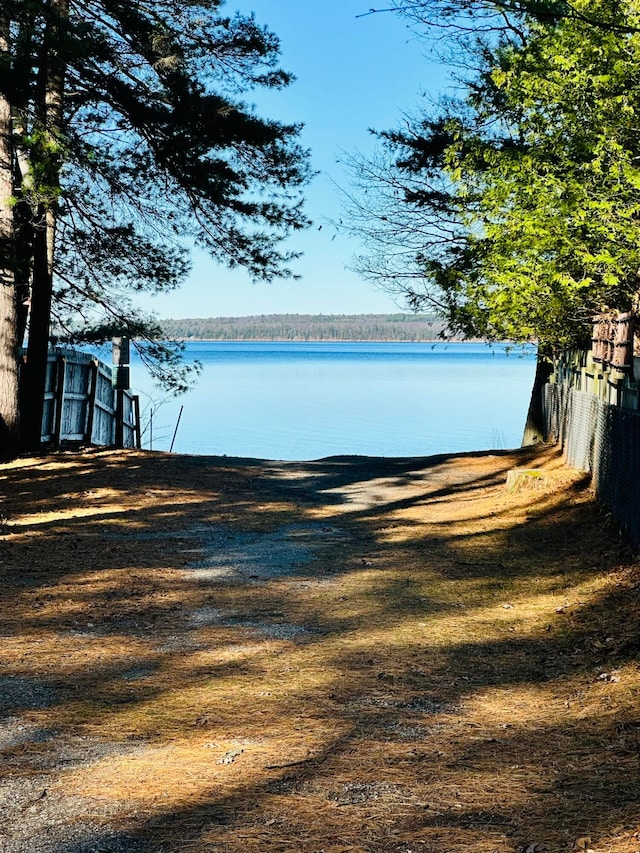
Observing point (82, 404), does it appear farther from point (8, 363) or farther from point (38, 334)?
point (8, 363)

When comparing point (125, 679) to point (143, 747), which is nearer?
point (143, 747)

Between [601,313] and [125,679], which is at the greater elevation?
[601,313]

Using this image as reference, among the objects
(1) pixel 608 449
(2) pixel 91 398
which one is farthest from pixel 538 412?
(1) pixel 608 449

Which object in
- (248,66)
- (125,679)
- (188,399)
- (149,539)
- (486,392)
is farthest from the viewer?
(486,392)

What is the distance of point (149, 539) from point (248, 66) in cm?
878

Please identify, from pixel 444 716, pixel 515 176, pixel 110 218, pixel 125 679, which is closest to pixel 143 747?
pixel 125 679

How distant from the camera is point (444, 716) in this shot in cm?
476

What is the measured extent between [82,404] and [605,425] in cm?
1017

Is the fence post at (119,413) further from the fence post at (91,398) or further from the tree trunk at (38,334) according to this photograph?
the tree trunk at (38,334)

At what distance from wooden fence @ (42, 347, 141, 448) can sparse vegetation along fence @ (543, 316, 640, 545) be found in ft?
27.3

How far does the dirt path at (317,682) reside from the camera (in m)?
3.56

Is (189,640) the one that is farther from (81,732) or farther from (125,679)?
(81,732)

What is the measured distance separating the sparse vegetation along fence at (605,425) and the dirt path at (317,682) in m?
0.37

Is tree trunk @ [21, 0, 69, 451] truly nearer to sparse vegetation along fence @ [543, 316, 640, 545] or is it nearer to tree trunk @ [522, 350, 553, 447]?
sparse vegetation along fence @ [543, 316, 640, 545]
